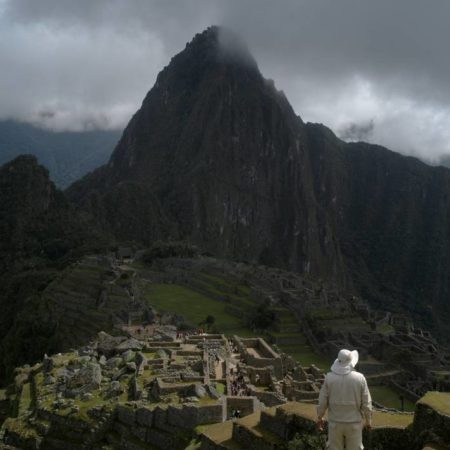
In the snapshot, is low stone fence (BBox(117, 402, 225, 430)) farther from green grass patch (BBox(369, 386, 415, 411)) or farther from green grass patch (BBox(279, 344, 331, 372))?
green grass patch (BBox(279, 344, 331, 372))

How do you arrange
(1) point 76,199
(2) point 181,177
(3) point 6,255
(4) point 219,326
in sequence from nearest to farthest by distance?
(4) point 219,326 → (3) point 6,255 → (1) point 76,199 → (2) point 181,177

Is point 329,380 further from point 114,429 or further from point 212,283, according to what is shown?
point 212,283

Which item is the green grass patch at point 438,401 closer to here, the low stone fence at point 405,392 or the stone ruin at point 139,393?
the stone ruin at point 139,393

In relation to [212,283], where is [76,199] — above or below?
above

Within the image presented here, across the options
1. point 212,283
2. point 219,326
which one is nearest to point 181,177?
point 212,283

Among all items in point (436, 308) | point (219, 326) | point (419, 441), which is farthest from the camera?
point (436, 308)
